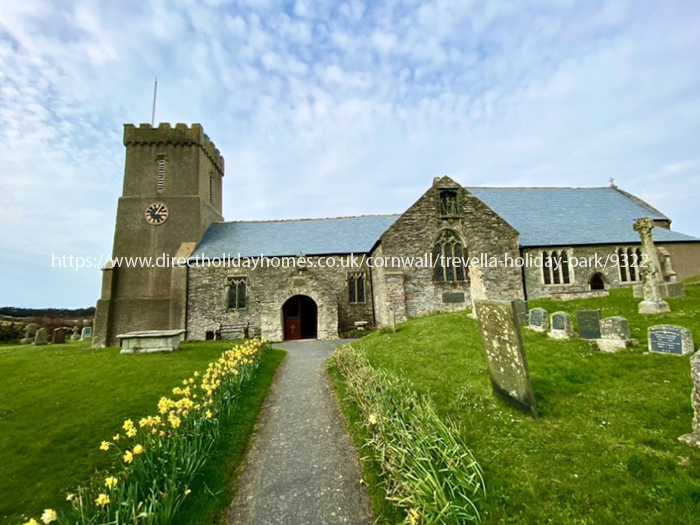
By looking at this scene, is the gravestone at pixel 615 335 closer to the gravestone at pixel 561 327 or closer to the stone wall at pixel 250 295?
the gravestone at pixel 561 327

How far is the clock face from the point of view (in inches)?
961

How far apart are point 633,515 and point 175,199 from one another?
27.6m

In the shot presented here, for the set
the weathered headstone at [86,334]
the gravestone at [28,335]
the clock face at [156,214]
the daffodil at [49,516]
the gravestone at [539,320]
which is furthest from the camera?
the weathered headstone at [86,334]

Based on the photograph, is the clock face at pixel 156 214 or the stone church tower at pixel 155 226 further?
the clock face at pixel 156 214

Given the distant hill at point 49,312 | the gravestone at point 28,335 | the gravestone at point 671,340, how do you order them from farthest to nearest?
the distant hill at point 49,312 < the gravestone at point 28,335 < the gravestone at point 671,340

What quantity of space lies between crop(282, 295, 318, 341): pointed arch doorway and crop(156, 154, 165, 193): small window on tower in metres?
13.5

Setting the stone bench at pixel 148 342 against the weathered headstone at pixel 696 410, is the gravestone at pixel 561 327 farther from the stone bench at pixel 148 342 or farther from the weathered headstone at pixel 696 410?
the stone bench at pixel 148 342

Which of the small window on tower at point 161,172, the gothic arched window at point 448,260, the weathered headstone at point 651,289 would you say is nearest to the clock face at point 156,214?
the small window on tower at point 161,172

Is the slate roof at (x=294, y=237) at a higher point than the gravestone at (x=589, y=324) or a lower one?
higher

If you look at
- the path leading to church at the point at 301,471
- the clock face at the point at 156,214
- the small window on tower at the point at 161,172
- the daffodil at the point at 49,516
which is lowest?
the path leading to church at the point at 301,471

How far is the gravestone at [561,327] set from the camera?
10158 mm

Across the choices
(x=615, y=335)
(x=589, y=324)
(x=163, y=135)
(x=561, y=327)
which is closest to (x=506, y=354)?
(x=615, y=335)

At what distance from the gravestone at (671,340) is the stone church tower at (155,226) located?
2258 cm

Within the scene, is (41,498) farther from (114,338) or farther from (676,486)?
(114,338)
